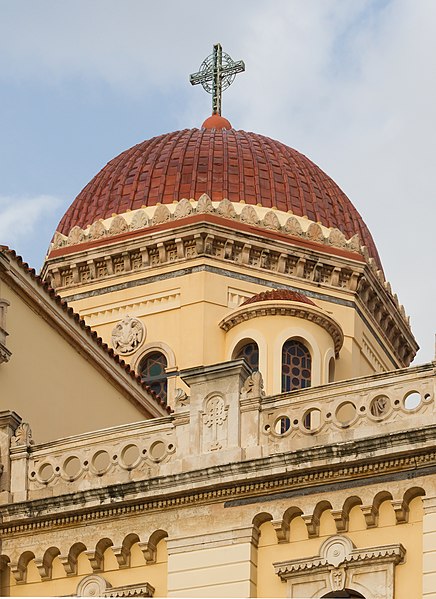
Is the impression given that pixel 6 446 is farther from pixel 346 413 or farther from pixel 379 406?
pixel 379 406

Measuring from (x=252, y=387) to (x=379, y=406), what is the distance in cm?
189

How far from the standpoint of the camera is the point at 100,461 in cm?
2789

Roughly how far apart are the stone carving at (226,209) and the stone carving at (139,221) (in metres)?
1.69

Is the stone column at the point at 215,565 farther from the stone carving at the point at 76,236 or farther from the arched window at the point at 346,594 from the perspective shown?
the stone carving at the point at 76,236

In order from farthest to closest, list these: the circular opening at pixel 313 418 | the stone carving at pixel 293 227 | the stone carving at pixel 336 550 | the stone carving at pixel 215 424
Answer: the stone carving at pixel 293 227 < the stone carving at pixel 215 424 < the circular opening at pixel 313 418 < the stone carving at pixel 336 550

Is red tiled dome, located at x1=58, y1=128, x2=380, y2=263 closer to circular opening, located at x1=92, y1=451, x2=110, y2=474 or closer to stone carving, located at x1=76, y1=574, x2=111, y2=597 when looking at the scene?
circular opening, located at x1=92, y1=451, x2=110, y2=474

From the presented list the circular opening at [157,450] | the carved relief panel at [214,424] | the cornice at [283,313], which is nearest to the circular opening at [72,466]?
the circular opening at [157,450]

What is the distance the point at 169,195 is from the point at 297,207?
2.83m

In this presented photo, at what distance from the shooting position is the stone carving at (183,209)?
41.6m

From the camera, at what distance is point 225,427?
2639cm

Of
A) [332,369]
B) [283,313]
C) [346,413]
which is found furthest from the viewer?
[332,369]

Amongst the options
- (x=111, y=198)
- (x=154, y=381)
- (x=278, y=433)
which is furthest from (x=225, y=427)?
(x=111, y=198)

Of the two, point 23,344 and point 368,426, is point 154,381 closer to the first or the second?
point 23,344

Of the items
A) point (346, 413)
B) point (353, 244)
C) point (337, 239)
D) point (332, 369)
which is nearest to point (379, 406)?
point (346, 413)
